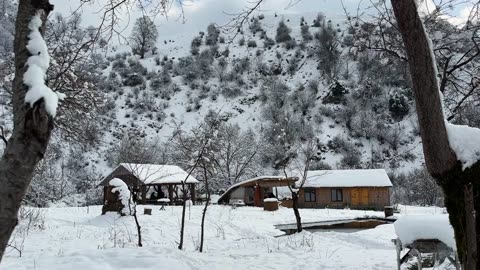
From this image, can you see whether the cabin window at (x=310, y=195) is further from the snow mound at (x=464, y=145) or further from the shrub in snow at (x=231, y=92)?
the snow mound at (x=464, y=145)

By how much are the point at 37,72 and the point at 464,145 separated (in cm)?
355

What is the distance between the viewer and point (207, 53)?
6316 centimetres

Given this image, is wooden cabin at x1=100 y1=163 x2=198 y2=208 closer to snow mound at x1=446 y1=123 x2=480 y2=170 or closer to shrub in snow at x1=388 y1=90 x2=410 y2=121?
snow mound at x1=446 y1=123 x2=480 y2=170

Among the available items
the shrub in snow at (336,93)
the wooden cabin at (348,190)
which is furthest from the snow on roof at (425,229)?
the shrub in snow at (336,93)

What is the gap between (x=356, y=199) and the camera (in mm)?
32031

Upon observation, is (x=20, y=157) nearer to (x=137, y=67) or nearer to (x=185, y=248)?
(x=185, y=248)

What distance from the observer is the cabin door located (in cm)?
3194

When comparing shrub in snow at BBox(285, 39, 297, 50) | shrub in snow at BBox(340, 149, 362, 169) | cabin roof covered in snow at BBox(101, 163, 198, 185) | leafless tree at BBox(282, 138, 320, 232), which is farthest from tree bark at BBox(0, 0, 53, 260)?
shrub in snow at BBox(285, 39, 297, 50)

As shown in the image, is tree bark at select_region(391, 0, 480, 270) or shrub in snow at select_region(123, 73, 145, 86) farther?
shrub in snow at select_region(123, 73, 145, 86)

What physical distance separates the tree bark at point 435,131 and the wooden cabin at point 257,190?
20.1 meters

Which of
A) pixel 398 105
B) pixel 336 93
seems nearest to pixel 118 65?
pixel 336 93

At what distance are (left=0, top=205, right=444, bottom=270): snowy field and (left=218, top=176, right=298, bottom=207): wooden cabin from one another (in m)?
8.25

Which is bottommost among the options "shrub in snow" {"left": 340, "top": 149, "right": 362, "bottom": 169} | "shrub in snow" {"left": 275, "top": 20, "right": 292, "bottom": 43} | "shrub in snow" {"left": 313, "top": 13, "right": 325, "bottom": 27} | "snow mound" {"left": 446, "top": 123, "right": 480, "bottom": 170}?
"snow mound" {"left": 446, "top": 123, "right": 480, "bottom": 170}

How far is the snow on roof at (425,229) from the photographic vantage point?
5398 mm
